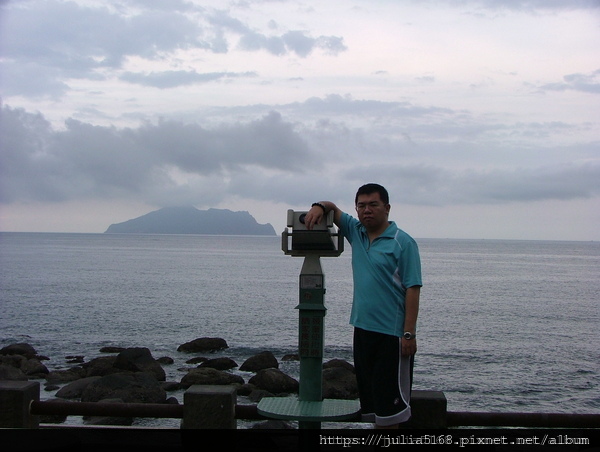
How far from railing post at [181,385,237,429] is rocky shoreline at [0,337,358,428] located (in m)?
10.1

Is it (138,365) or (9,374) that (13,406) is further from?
(138,365)

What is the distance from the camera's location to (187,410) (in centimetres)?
523

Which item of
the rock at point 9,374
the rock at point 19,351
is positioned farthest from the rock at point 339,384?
the rock at point 19,351

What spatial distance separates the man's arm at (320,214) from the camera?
4832 mm

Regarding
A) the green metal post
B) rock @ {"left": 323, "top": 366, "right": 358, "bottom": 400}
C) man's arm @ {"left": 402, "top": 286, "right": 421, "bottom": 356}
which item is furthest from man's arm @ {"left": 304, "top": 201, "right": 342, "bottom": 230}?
rock @ {"left": 323, "top": 366, "right": 358, "bottom": 400}

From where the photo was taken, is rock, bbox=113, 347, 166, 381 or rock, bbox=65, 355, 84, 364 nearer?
rock, bbox=113, 347, 166, 381

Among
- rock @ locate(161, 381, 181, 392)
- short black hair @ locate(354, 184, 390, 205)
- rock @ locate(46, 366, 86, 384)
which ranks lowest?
rock @ locate(46, 366, 86, 384)

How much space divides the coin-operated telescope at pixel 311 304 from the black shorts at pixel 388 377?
410 millimetres

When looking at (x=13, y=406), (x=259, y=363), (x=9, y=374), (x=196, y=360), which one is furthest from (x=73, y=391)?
(x=13, y=406)

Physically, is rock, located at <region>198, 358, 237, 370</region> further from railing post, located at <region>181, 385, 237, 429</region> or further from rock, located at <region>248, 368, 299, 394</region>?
railing post, located at <region>181, 385, 237, 429</region>

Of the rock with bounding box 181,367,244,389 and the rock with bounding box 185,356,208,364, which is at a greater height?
the rock with bounding box 181,367,244,389

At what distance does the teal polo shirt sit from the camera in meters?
4.49

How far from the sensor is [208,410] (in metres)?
5.22

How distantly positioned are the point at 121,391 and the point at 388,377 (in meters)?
14.0
